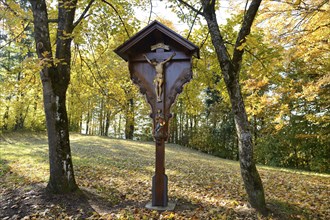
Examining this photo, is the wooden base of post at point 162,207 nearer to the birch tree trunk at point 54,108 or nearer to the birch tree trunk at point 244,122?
the birch tree trunk at point 244,122

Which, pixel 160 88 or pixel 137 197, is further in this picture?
pixel 137 197

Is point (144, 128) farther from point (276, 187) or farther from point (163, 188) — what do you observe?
point (163, 188)

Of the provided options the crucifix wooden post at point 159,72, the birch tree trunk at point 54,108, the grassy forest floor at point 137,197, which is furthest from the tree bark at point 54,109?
the crucifix wooden post at point 159,72

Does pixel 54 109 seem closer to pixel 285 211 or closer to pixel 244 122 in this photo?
pixel 244 122

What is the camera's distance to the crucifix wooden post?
5734 millimetres

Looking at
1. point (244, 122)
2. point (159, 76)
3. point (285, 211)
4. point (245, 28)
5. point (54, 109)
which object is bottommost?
point (285, 211)

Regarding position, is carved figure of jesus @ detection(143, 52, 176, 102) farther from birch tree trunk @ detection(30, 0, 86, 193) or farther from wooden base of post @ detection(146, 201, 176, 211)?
wooden base of post @ detection(146, 201, 176, 211)

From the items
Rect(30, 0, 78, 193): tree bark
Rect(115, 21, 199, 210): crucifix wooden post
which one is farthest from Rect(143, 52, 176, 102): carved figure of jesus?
Rect(30, 0, 78, 193): tree bark

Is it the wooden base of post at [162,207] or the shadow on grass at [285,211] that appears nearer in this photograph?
the shadow on grass at [285,211]

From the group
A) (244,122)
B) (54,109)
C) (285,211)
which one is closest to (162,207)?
(244,122)

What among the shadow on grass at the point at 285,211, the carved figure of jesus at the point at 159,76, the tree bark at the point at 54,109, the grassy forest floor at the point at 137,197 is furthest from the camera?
the tree bark at the point at 54,109

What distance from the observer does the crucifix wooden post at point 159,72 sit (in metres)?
5.73

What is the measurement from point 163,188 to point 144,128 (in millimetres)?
27379

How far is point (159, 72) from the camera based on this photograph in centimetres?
590
